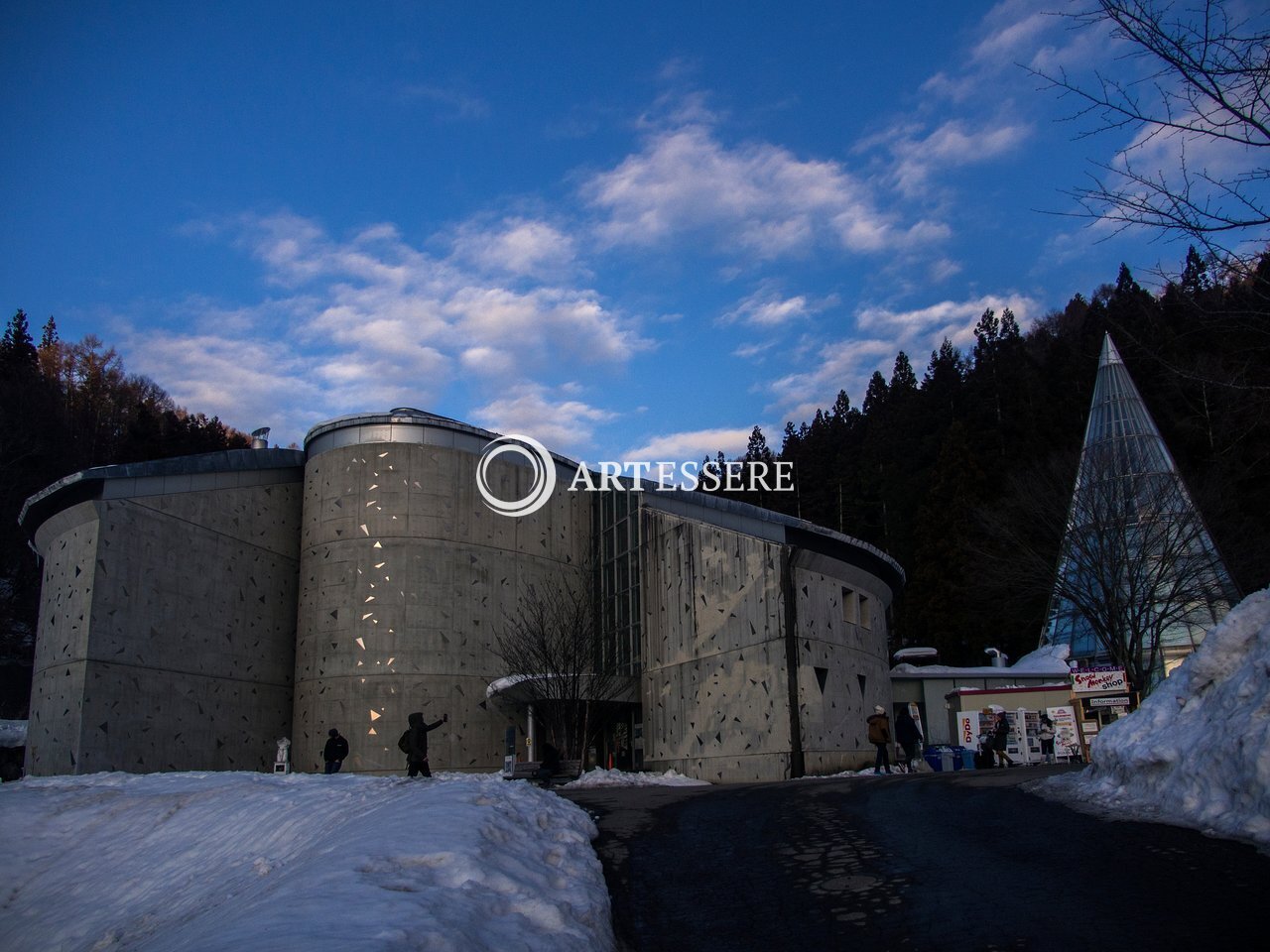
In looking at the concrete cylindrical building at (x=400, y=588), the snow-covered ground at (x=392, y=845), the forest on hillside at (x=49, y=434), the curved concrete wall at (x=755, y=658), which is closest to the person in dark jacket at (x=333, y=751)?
the snow-covered ground at (x=392, y=845)

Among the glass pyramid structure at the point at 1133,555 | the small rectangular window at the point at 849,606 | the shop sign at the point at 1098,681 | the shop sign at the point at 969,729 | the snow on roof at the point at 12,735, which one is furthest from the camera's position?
the snow on roof at the point at 12,735

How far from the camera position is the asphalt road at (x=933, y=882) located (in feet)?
21.3

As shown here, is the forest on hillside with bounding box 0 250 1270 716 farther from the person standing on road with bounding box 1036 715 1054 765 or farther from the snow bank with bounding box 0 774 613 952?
the snow bank with bounding box 0 774 613 952

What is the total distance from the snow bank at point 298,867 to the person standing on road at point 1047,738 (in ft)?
65.1

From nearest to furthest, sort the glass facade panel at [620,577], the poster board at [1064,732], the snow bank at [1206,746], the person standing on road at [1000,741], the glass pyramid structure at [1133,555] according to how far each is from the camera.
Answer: the snow bank at [1206,746], the person standing on road at [1000,741], the poster board at [1064,732], the glass pyramid structure at [1133,555], the glass facade panel at [620,577]

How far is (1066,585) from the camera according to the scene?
30312 mm

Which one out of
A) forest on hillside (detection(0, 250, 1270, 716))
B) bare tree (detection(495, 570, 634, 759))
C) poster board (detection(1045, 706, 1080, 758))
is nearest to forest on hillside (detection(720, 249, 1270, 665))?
forest on hillside (detection(0, 250, 1270, 716))

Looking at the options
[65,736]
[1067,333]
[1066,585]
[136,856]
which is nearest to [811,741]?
[1066,585]

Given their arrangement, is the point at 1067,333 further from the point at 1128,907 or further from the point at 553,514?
the point at 1128,907

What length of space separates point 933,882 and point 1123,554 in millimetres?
24379

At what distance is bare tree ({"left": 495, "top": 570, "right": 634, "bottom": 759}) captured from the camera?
3056 centimetres

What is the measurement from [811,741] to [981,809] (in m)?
16.5

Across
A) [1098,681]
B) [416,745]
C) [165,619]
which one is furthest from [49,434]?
[1098,681]

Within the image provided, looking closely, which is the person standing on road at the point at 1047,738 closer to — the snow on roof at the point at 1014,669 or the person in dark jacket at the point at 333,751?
the snow on roof at the point at 1014,669
